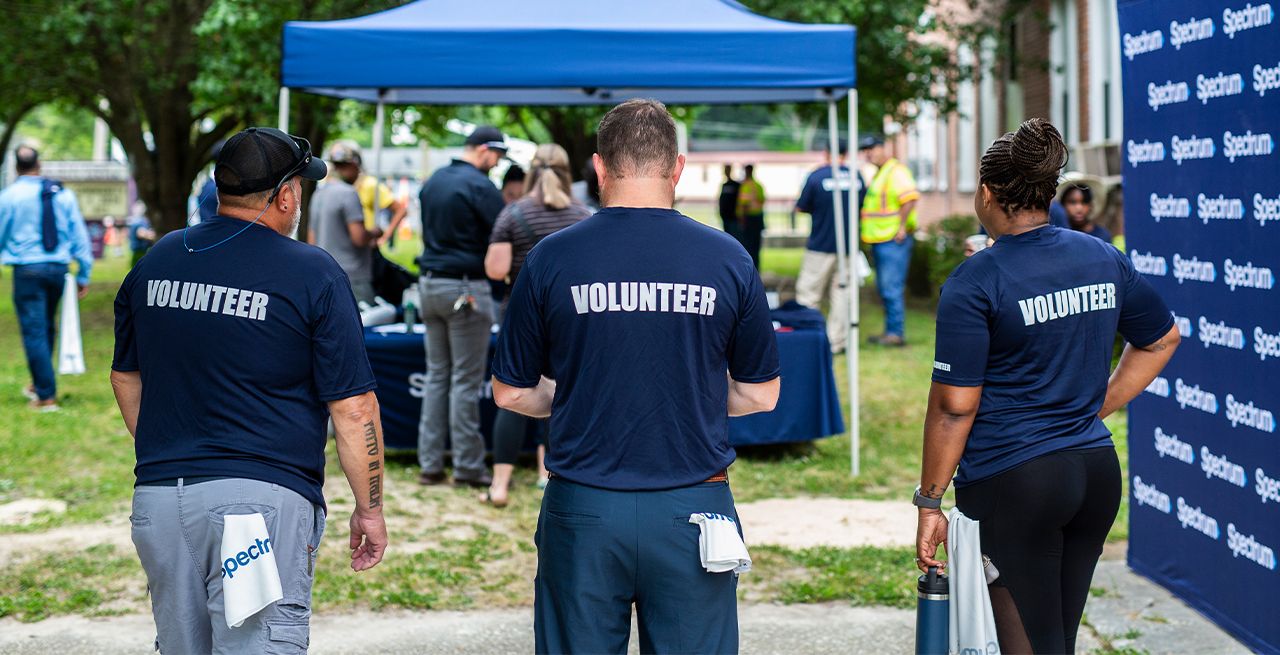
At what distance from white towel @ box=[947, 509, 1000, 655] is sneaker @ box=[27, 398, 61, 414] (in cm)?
860

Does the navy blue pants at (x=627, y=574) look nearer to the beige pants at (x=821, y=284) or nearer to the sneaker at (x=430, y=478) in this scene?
the sneaker at (x=430, y=478)

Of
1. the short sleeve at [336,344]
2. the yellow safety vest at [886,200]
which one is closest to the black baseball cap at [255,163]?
the short sleeve at [336,344]

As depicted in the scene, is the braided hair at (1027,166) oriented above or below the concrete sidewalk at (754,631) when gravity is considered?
above

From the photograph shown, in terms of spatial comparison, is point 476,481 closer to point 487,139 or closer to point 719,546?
point 487,139

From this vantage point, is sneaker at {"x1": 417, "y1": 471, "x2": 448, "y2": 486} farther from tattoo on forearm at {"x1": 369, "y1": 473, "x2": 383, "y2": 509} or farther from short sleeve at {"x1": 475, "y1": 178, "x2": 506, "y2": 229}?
tattoo on forearm at {"x1": 369, "y1": 473, "x2": 383, "y2": 509}

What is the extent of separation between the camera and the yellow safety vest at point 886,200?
43.3ft

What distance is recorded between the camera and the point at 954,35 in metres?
19.0

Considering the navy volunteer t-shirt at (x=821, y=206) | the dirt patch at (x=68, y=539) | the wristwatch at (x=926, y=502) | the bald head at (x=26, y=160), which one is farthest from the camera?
the navy volunteer t-shirt at (x=821, y=206)

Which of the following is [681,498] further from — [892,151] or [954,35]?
[892,151]

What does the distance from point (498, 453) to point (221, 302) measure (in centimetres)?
439

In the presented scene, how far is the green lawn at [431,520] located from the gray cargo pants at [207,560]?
2.38 metres

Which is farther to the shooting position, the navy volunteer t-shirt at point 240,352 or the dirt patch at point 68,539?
the dirt patch at point 68,539

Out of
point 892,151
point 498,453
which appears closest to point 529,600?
point 498,453

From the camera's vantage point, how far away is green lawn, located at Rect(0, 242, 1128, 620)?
5680 mm
